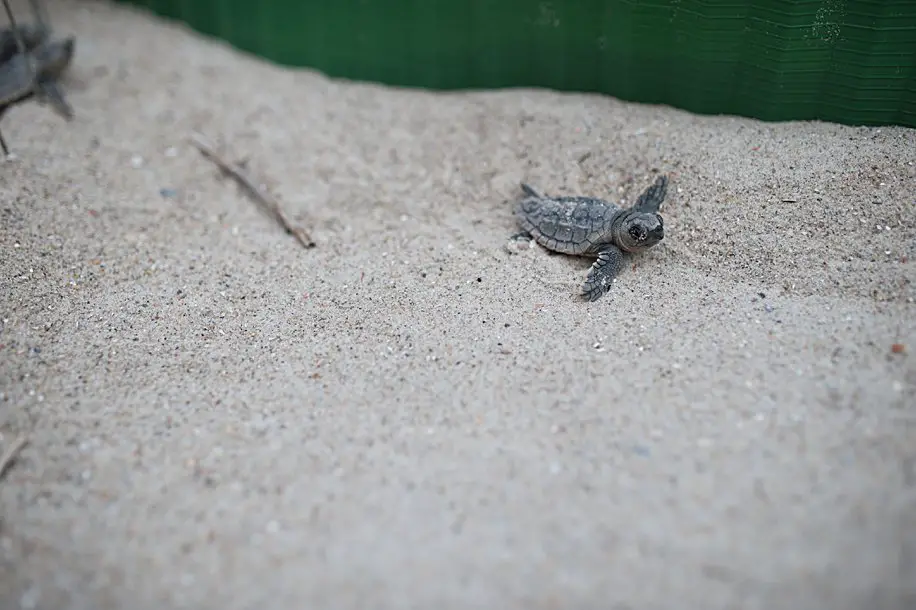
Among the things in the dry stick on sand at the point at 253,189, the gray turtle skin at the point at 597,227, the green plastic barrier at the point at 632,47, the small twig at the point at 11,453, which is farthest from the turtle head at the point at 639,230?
the small twig at the point at 11,453

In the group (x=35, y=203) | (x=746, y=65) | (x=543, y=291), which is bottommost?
(x=543, y=291)

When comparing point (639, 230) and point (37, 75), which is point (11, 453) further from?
point (37, 75)

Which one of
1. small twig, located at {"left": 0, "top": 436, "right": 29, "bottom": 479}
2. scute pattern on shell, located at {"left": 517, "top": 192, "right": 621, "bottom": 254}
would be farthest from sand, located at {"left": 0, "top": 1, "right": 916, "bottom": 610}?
scute pattern on shell, located at {"left": 517, "top": 192, "right": 621, "bottom": 254}

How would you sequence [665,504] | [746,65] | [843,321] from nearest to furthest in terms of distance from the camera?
[665,504], [843,321], [746,65]

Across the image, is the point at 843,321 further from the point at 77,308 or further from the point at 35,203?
the point at 35,203

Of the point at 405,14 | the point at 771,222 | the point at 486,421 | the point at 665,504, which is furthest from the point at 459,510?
the point at 405,14

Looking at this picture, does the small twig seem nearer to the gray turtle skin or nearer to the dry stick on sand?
→ the dry stick on sand
